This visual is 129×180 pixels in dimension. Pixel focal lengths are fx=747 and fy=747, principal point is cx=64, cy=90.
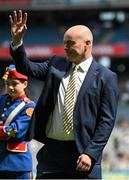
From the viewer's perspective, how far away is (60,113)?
14.8 feet

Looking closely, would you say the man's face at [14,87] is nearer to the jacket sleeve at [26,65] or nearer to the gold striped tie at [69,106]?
the jacket sleeve at [26,65]

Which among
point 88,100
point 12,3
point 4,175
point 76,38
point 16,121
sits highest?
point 76,38

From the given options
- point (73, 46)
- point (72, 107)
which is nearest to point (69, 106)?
point (72, 107)

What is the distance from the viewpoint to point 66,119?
449cm

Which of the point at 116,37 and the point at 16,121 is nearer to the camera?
the point at 16,121

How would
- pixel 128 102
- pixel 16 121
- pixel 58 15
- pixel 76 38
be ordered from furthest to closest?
pixel 58 15 < pixel 128 102 < pixel 16 121 < pixel 76 38

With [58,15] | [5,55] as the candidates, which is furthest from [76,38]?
[58,15]

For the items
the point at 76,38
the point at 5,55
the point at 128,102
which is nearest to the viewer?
the point at 76,38

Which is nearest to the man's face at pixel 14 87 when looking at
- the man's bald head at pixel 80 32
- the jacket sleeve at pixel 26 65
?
the jacket sleeve at pixel 26 65

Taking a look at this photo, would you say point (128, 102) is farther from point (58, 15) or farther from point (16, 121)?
point (16, 121)

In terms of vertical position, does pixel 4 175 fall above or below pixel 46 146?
below

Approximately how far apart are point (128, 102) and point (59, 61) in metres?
18.9

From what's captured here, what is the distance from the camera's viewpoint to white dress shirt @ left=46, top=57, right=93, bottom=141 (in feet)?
14.8

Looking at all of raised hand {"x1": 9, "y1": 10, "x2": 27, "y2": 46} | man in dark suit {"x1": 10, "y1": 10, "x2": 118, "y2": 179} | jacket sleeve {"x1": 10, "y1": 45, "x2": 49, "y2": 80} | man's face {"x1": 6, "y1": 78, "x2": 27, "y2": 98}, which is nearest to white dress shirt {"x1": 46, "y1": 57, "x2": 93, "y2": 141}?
man in dark suit {"x1": 10, "y1": 10, "x2": 118, "y2": 179}
